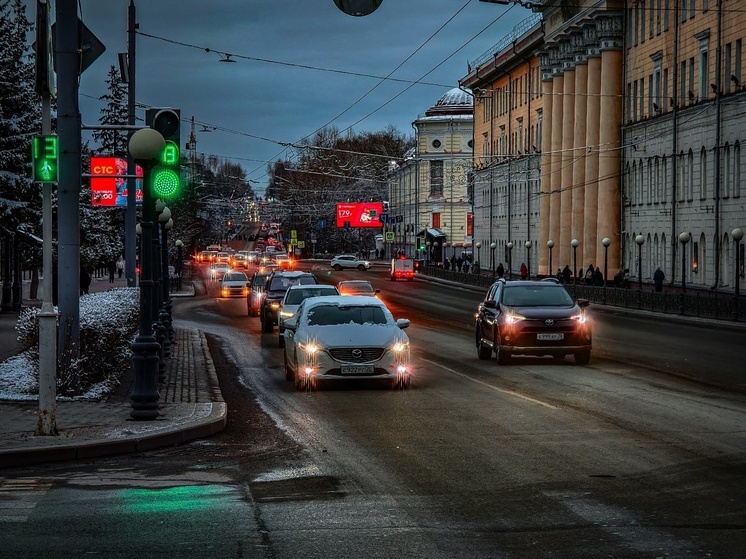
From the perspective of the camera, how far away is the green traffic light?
16409 mm

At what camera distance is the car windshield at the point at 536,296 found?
25.2m

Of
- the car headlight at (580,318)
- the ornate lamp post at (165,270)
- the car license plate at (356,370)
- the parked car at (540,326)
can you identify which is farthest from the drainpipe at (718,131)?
the car license plate at (356,370)

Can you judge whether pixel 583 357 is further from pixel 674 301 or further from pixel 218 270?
pixel 218 270

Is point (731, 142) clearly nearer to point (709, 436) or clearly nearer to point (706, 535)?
point (709, 436)

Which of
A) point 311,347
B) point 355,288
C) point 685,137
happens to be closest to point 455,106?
point 685,137

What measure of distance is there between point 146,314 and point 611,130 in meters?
58.1

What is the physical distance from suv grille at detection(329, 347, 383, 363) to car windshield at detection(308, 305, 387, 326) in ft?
4.10

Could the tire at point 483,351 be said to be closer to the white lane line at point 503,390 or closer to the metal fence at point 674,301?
the white lane line at point 503,390

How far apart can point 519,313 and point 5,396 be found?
10815 mm

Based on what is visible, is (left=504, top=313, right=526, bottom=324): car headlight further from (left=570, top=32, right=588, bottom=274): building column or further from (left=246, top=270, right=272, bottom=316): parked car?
(left=570, top=32, right=588, bottom=274): building column

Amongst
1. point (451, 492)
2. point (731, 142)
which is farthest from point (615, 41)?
point (451, 492)

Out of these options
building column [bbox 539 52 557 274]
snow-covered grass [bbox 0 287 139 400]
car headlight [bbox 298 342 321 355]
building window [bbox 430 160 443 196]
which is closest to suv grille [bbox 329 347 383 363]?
car headlight [bbox 298 342 321 355]

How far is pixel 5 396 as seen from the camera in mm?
17125

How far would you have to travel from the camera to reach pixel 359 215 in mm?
125188
